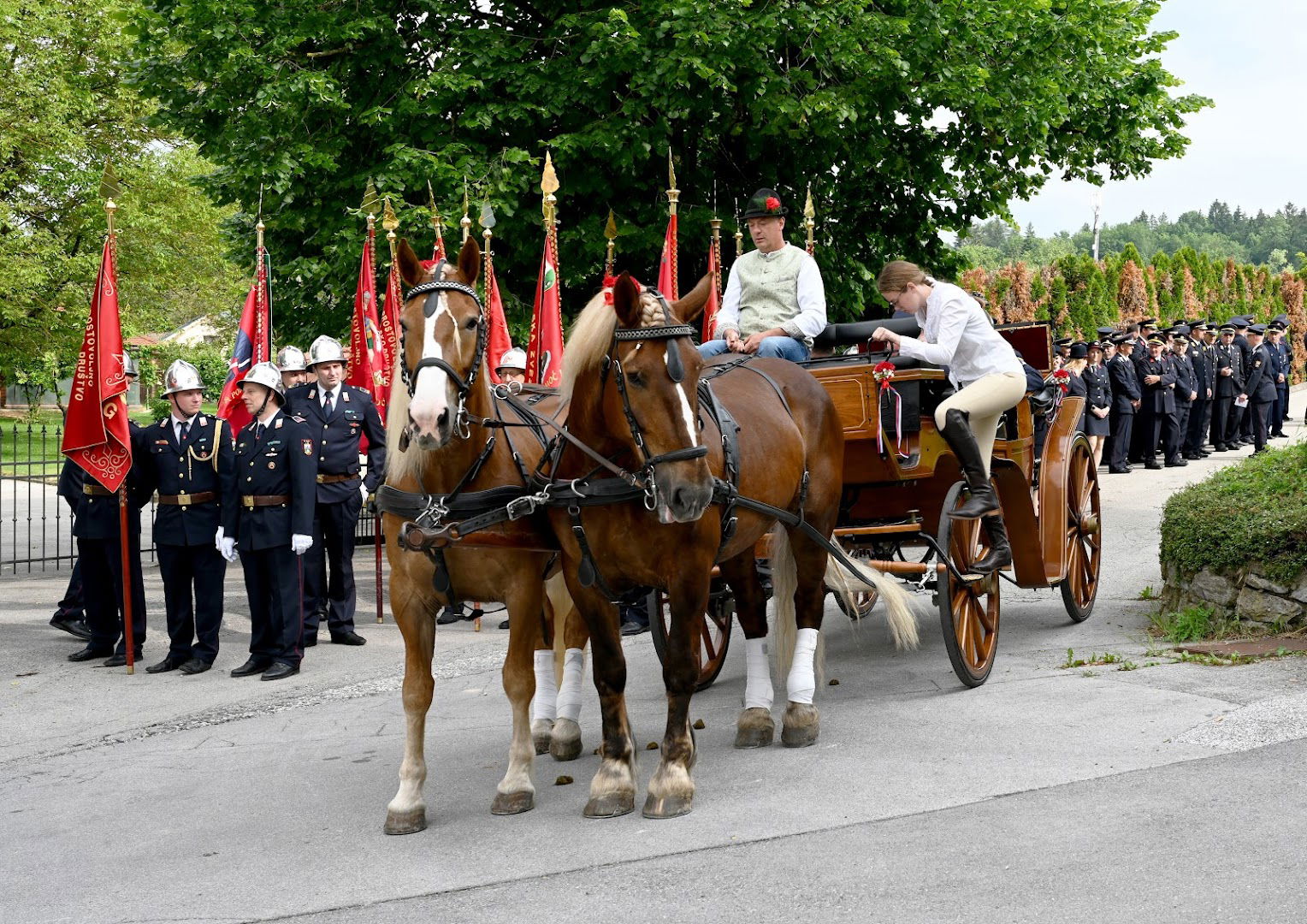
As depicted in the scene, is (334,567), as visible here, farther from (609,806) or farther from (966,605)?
(609,806)

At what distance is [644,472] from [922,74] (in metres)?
11.2

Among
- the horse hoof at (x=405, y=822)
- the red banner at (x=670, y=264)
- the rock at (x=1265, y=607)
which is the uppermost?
the red banner at (x=670, y=264)

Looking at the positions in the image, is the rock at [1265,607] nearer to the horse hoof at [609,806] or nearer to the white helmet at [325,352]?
the horse hoof at [609,806]

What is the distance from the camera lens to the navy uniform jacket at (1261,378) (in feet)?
77.0

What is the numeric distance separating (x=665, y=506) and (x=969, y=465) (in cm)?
290

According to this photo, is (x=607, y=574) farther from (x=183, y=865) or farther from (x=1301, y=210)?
(x=1301, y=210)

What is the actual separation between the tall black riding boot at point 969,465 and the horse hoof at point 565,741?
7.72 ft

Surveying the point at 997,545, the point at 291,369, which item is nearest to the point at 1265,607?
the point at 997,545

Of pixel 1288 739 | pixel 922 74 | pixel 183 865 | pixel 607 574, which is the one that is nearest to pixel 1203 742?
pixel 1288 739

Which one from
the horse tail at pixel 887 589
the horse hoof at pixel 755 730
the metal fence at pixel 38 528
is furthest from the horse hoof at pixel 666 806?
the metal fence at pixel 38 528

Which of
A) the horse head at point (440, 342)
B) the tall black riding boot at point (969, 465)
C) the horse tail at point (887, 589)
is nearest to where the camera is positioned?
the horse head at point (440, 342)

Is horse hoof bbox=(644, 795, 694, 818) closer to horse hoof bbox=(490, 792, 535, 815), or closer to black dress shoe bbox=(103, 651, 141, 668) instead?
horse hoof bbox=(490, 792, 535, 815)

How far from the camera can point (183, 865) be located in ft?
16.4

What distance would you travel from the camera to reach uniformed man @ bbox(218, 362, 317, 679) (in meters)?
9.16
